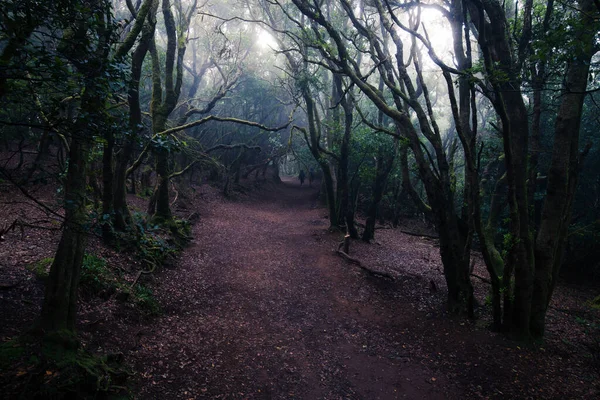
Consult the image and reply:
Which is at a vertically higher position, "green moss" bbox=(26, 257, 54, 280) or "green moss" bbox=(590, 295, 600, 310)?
"green moss" bbox=(26, 257, 54, 280)

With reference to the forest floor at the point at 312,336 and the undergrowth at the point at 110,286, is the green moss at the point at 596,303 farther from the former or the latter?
the undergrowth at the point at 110,286

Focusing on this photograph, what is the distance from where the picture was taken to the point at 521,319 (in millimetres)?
6797

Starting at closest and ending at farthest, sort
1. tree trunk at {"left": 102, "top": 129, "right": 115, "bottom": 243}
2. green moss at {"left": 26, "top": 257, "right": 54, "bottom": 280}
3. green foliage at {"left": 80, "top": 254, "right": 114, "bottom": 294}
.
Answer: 1. green moss at {"left": 26, "top": 257, "right": 54, "bottom": 280}
2. green foliage at {"left": 80, "top": 254, "right": 114, "bottom": 294}
3. tree trunk at {"left": 102, "top": 129, "right": 115, "bottom": 243}

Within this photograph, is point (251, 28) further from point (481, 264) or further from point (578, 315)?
point (578, 315)

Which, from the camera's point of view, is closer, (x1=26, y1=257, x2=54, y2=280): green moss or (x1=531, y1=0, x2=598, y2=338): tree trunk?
(x1=26, y1=257, x2=54, y2=280): green moss

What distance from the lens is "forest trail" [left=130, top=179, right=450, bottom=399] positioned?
17.8 ft

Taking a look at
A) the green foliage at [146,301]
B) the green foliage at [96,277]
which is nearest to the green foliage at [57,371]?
the green foliage at [96,277]

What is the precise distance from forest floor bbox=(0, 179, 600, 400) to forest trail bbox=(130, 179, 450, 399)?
1.1 inches

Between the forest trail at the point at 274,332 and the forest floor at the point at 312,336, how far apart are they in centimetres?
3

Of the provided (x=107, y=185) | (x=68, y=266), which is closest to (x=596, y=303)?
(x=68, y=266)

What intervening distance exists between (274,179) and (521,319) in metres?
26.6

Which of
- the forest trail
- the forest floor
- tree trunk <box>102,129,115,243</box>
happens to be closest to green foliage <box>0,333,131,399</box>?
the forest floor

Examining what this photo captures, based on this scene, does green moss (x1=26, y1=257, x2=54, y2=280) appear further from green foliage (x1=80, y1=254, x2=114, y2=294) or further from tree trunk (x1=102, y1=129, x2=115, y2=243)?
tree trunk (x1=102, y1=129, x2=115, y2=243)

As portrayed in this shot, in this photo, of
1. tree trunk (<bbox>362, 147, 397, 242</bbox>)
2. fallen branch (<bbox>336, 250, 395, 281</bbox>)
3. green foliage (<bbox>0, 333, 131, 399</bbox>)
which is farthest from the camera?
tree trunk (<bbox>362, 147, 397, 242</bbox>)
